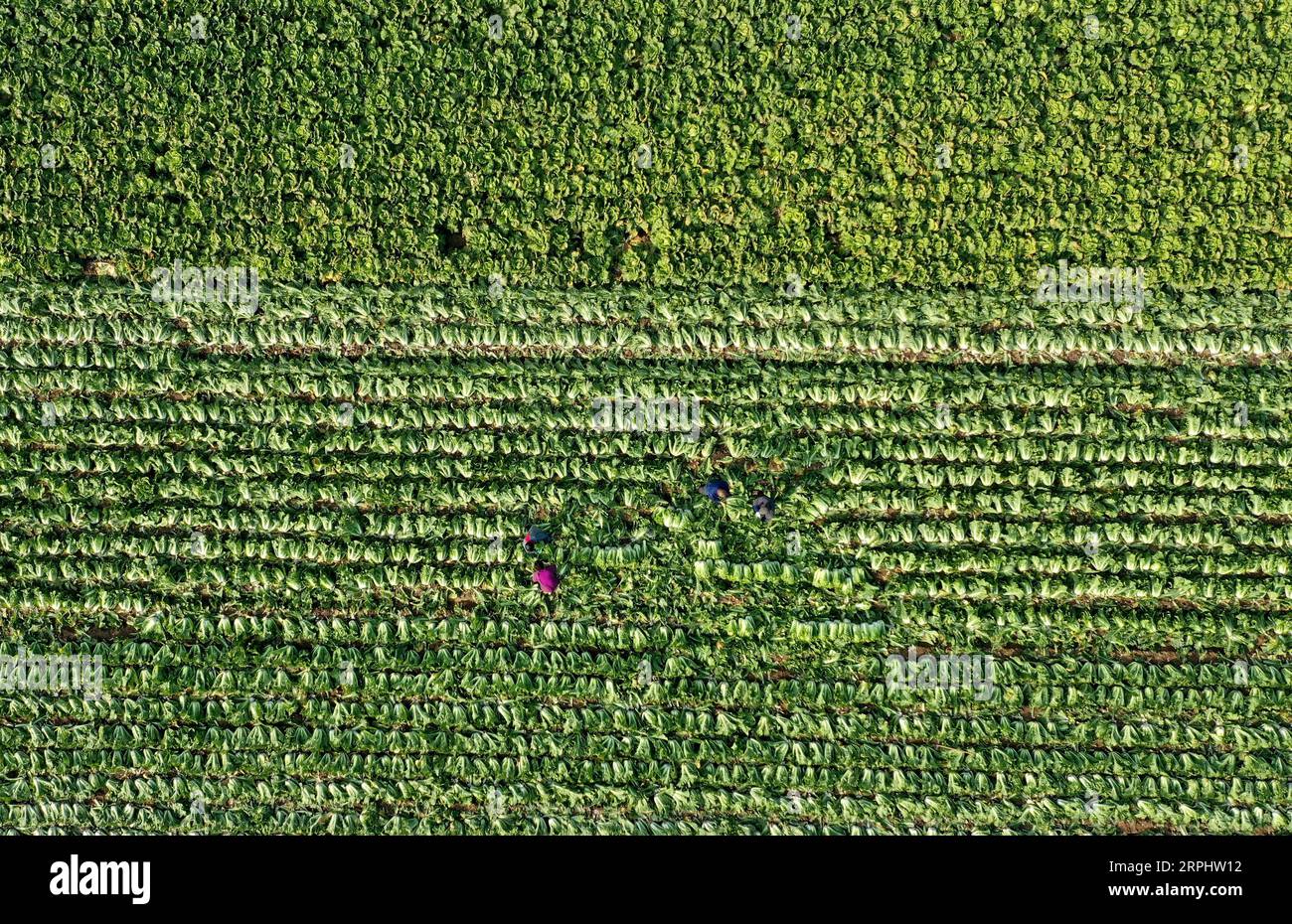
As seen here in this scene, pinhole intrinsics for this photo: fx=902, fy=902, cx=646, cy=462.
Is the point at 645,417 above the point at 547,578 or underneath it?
above

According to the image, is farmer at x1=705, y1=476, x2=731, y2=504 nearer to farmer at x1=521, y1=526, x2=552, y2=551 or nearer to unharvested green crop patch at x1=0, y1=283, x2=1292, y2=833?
unharvested green crop patch at x1=0, y1=283, x2=1292, y2=833

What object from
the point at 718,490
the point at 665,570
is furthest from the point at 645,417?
the point at 665,570

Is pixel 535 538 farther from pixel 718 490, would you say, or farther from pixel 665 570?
pixel 718 490

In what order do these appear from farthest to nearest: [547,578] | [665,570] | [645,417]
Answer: [645,417]
[665,570]
[547,578]

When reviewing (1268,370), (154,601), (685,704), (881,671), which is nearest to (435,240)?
(154,601)

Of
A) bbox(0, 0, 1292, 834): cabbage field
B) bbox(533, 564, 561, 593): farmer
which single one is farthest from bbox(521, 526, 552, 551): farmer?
bbox(533, 564, 561, 593): farmer

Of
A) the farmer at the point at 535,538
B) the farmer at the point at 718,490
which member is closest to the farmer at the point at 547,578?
the farmer at the point at 535,538

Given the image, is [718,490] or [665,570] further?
[665,570]
